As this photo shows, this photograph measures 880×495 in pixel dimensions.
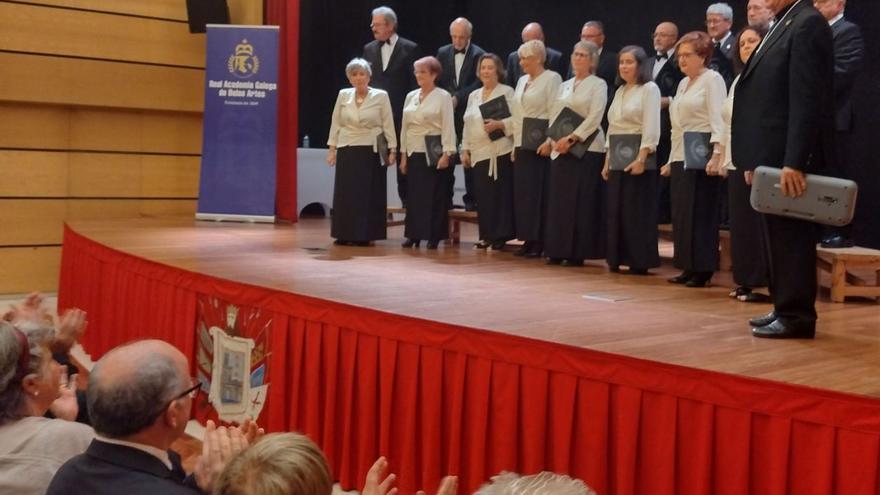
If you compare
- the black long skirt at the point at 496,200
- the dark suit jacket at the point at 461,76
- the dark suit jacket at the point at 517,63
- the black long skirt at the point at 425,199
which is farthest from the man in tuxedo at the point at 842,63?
the dark suit jacket at the point at 461,76

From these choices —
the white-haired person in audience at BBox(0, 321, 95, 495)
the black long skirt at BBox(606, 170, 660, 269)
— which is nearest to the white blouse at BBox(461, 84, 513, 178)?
the black long skirt at BBox(606, 170, 660, 269)

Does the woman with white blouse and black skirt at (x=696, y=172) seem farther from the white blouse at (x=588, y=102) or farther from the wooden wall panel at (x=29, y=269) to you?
the wooden wall panel at (x=29, y=269)

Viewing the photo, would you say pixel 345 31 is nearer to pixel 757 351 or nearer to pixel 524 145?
pixel 524 145

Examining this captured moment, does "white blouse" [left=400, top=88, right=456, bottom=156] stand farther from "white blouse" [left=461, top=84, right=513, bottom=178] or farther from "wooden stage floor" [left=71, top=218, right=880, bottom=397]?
"wooden stage floor" [left=71, top=218, right=880, bottom=397]

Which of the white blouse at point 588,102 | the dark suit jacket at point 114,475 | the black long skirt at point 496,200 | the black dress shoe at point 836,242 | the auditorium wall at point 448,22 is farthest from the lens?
the auditorium wall at point 448,22

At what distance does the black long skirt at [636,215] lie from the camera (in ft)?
17.0

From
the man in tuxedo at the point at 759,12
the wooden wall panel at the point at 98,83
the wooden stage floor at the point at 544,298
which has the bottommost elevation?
the wooden stage floor at the point at 544,298

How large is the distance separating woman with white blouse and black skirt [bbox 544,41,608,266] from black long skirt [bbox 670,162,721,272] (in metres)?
0.72

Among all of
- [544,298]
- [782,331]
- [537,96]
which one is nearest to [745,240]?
[544,298]

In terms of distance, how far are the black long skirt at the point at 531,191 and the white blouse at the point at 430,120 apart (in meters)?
0.51

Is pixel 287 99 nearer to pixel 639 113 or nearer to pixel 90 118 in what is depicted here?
pixel 90 118

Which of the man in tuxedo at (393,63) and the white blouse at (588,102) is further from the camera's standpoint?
the man in tuxedo at (393,63)

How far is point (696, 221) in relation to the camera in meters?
4.78

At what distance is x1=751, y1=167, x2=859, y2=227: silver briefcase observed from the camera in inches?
116
